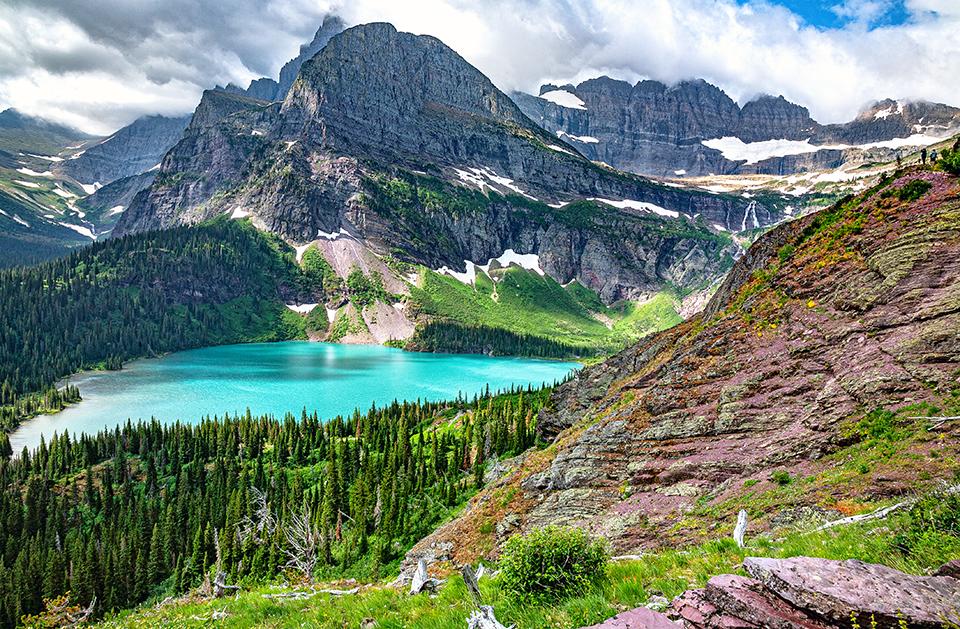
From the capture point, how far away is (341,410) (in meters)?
126

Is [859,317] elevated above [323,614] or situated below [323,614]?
above

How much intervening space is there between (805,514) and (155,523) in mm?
76710

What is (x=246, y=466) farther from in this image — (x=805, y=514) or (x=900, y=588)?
(x=900, y=588)

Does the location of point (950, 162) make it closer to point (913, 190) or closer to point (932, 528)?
point (913, 190)

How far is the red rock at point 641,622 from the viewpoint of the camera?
Answer: 7.17 m

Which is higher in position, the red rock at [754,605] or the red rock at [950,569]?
the red rock at [950,569]

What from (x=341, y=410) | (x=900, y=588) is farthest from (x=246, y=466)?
(x=900, y=588)

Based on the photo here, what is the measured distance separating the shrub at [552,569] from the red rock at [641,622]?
302 centimetres

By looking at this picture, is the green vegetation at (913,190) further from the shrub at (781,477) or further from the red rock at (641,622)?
the red rock at (641,622)

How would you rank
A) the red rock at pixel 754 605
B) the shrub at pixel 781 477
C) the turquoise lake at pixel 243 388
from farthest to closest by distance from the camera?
the turquoise lake at pixel 243 388, the shrub at pixel 781 477, the red rock at pixel 754 605

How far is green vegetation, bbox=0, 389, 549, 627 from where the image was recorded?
51.8 m

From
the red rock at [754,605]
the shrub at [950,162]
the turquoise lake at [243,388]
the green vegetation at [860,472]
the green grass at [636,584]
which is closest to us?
the red rock at [754,605]

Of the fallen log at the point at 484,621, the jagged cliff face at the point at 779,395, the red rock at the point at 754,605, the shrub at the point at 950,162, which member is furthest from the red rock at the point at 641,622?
the shrub at the point at 950,162

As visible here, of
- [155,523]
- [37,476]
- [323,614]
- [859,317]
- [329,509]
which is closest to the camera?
[323,614]
